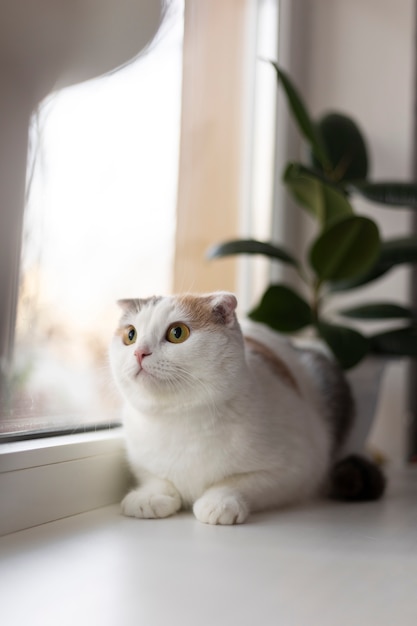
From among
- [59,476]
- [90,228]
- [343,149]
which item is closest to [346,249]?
[343,149]

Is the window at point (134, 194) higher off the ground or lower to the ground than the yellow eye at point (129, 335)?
higher

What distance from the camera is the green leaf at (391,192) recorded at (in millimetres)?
1562

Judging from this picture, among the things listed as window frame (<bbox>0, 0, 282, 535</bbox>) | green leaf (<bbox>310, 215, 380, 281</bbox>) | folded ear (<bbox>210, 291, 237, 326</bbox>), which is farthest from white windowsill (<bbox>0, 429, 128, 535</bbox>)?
green leaf (<bbox>310, 215, 380, 281</bbox>)

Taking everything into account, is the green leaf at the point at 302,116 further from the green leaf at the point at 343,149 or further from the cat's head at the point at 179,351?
the cat's head at the point at 179,351

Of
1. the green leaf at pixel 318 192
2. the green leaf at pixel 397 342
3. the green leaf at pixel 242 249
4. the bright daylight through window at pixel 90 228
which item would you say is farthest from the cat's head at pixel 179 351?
the green leaf at pixel 397 342

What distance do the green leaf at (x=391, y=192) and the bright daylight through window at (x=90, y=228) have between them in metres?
0.49

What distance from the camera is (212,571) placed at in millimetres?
812

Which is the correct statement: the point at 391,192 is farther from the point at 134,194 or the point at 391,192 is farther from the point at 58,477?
the point at 58,477

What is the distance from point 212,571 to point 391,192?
107cm

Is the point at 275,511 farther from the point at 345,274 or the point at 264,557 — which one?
the point at 345,274

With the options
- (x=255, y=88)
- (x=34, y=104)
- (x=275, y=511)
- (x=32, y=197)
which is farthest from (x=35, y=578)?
(x=255, y=88)

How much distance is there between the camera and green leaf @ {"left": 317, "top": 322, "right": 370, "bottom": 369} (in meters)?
1.43

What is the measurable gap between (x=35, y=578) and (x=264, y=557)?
0.99ft

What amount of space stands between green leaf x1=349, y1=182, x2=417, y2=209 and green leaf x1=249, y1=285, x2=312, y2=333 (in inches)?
12.4
